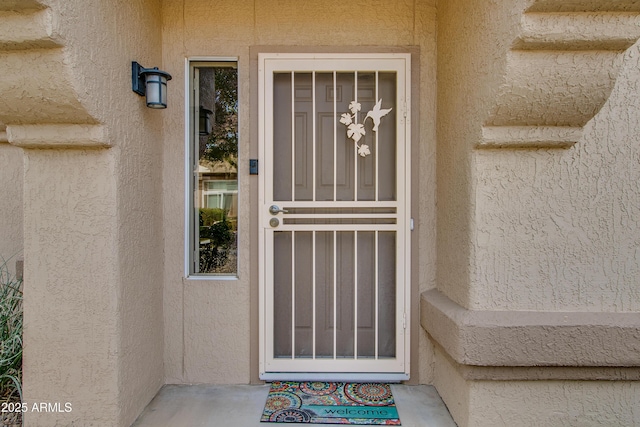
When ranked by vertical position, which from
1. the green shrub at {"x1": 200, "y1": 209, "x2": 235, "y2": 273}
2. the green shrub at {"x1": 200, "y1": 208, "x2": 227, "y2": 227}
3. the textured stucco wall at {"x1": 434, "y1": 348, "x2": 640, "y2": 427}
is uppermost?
the green shrub at {"x1": 200, "y1": 208, "x2": 227, "y2": 227}

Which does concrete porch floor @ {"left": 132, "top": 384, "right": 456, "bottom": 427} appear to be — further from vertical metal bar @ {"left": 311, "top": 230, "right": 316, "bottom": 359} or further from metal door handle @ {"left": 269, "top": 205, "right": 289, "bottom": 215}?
metal door handle @ {"left": 269, "top": 205, "right": 289, "bottom": 215}

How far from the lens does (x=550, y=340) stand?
2.07 m

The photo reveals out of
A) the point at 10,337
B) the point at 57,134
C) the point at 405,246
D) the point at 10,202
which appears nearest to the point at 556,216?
the point at 405,246

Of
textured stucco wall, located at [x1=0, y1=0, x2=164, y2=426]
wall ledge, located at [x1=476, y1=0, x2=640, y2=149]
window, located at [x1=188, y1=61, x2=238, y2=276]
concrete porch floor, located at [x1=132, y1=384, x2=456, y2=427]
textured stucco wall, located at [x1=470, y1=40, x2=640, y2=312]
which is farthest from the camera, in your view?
window, located at [x1=188, y1=61, x2=238, y2=276]

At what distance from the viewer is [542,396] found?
2150 millimetres

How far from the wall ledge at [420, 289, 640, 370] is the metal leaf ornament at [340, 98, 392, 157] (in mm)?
→ 1404

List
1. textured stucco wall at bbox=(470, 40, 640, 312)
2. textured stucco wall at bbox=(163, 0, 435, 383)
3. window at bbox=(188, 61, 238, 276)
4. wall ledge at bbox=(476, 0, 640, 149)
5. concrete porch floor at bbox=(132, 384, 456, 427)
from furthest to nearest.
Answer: window at bbox=(188, 61, 238, 276)
textured stucco wall at bbox=(163, 0, 435, 383)
concrete porch floor at bbox=(132, 384, 456, 427)
textured stucco wall at bbox=(470, 40, 640, 312)
wall ledge at bbox=(476, 0, 640, 149)

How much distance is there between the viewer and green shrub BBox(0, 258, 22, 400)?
2363 mm

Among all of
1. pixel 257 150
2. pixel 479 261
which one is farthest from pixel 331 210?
pixel 479 261

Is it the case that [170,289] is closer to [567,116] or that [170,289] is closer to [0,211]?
[0,211]

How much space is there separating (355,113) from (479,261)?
4.61 feet

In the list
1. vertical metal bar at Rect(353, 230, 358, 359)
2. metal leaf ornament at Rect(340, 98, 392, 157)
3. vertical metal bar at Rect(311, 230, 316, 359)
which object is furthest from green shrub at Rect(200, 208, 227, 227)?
metal leaf ornament at Rect(340, 98, 392, 157)

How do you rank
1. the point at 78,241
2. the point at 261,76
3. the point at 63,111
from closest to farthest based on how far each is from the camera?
the point at 63,111
the point at 78,241
the point at 261,76

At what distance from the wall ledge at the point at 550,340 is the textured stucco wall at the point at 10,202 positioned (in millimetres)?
3328
